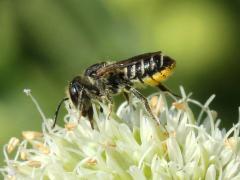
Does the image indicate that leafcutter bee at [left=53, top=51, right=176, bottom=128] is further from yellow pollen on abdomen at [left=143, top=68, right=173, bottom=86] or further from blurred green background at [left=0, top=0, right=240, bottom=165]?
blurred green background at [left=0, top=0, right=240, bottom=165]

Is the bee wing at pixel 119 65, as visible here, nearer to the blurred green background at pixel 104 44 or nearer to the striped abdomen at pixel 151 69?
the striped abdomen at pixel 151 69

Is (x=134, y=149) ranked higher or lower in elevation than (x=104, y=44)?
lower

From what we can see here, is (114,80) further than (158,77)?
Yes

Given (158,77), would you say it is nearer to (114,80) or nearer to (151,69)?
(151,69)

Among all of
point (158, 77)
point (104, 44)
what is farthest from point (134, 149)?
point (104, 44)

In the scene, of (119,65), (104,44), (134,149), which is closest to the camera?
(134,149)

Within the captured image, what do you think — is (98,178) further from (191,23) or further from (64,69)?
(191,23)

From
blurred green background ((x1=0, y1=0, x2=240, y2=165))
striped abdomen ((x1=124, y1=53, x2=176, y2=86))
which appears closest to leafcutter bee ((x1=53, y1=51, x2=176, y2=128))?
striped abdomen ((x1=124, y1=53, x2=176, y2=86))
